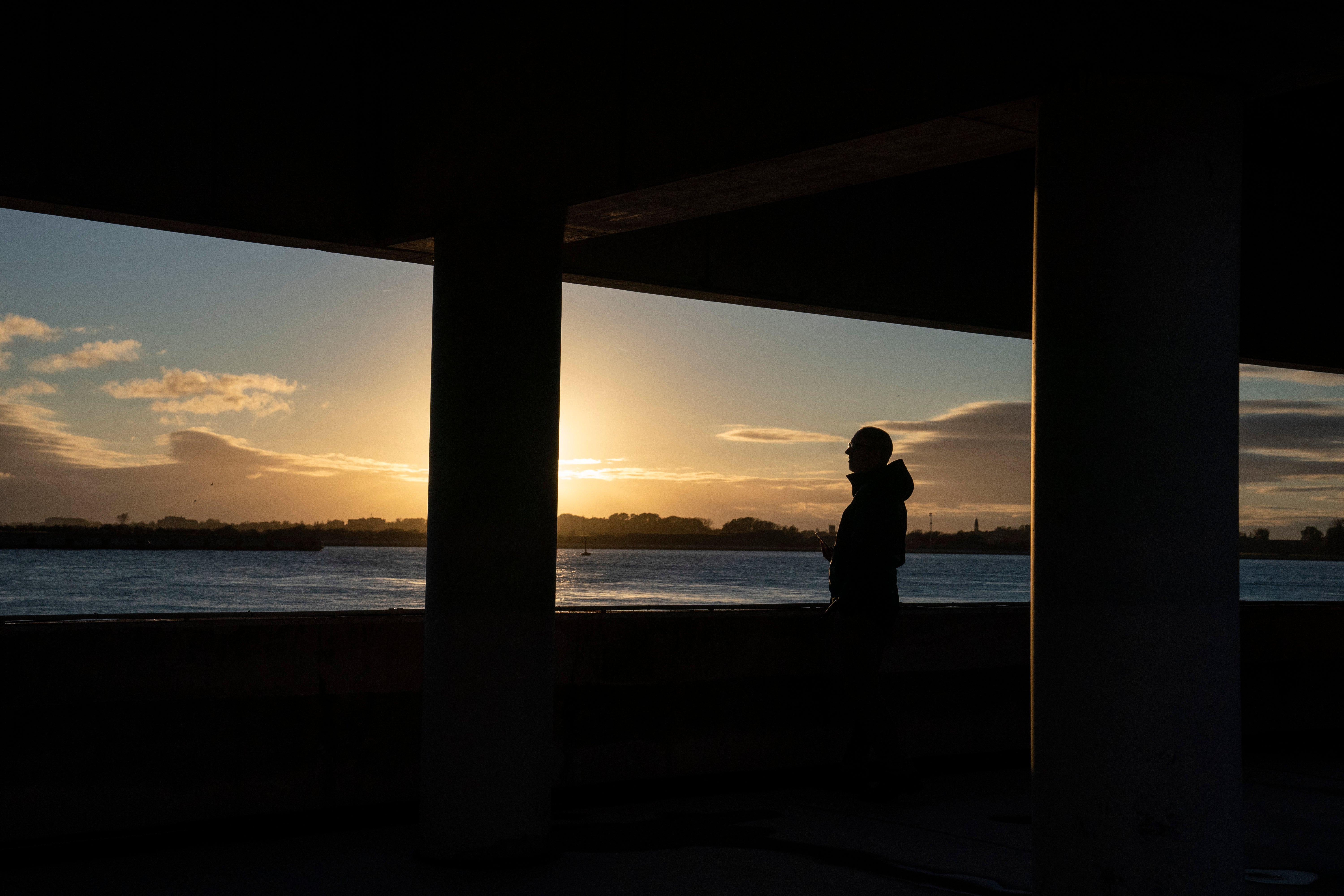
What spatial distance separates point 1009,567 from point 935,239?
19235 centimetres

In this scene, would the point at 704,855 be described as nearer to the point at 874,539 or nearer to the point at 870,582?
the point at 870,582

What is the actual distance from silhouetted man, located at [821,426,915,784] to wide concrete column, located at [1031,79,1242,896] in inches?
142

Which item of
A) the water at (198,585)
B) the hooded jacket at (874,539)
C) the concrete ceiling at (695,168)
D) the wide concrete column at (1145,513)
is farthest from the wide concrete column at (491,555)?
the water at (198,585)

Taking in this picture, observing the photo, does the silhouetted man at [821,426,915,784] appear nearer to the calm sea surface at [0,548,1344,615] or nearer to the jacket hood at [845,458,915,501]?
the jacket hood at [845,458,915,501]

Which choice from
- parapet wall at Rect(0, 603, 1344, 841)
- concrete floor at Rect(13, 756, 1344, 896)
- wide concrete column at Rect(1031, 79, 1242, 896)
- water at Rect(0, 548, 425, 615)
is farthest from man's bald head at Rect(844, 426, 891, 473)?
water at Rect(0, 548, 425, 615)

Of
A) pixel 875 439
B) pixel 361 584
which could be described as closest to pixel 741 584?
pixel 361 584

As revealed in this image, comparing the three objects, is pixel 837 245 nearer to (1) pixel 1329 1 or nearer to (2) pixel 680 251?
(2) pixel 680 251

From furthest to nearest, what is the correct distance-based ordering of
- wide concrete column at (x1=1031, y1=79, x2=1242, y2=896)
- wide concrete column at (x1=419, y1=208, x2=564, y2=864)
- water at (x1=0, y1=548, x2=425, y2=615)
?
1. water at (x1=0, y1=548, x2=425, y2=615)
2. wide concrete column at (x1=419, y1=208, x2=564, y2=864)
3. wide concrete column at (x1=1031, y1=79, x2=1242, y2=896)

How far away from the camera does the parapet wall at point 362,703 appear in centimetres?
642

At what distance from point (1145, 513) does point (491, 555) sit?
11.6ft

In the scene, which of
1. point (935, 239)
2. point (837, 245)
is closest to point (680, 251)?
point (837, 245)

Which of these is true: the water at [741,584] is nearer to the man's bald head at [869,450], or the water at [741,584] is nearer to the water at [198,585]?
the water at [198,585]

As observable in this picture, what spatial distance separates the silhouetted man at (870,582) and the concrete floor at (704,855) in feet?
1.80

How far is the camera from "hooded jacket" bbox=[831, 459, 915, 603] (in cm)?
765
